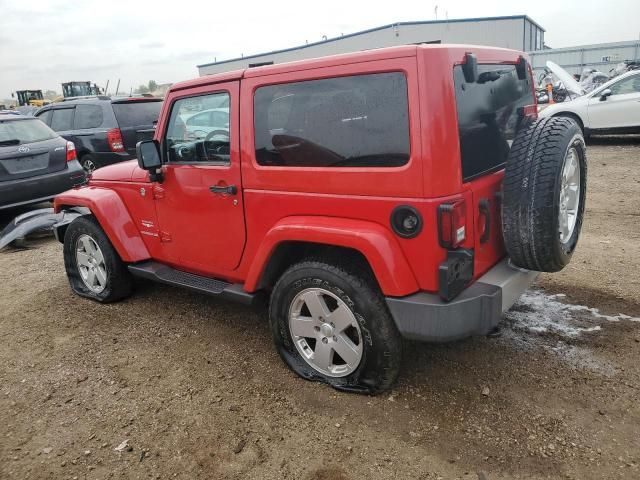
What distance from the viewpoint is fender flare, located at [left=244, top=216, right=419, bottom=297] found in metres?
2.46

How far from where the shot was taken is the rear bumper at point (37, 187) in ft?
22.1

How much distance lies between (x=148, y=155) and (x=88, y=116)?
22.3 feet

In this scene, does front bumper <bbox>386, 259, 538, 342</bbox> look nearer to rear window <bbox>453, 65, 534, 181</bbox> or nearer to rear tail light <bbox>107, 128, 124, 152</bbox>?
rear window <bbox>453, 65, 534, 181</bbox>

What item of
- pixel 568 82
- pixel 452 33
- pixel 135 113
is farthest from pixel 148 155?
pixel 452 33

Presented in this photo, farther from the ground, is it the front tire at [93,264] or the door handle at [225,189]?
the door handle at [225,189]

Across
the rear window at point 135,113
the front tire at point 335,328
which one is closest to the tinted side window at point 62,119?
the rear window at point 135,113

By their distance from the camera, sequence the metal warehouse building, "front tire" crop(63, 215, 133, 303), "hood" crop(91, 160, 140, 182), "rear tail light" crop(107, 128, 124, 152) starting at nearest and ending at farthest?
1. "hood" crop(91, 160, 140, 182)
2. "front tire" crop(63, 215, 133, 303)
3. "rear tail light" crop(107, 128, 124, 152)
4. the metal warehouse building

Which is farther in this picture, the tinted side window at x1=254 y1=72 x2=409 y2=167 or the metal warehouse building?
the metal warehouse building

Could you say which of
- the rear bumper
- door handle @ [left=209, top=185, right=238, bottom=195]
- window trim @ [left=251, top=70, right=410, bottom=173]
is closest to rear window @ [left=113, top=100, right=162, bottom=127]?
the rear bumper

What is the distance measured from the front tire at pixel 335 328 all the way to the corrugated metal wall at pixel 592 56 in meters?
23.4

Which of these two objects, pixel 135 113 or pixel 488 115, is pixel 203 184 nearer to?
pixel 488 115

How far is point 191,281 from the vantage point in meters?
3.60

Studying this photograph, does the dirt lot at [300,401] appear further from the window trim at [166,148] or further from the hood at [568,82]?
the hood at [568,82]

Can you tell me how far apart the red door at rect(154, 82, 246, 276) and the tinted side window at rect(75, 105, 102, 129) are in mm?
6377
